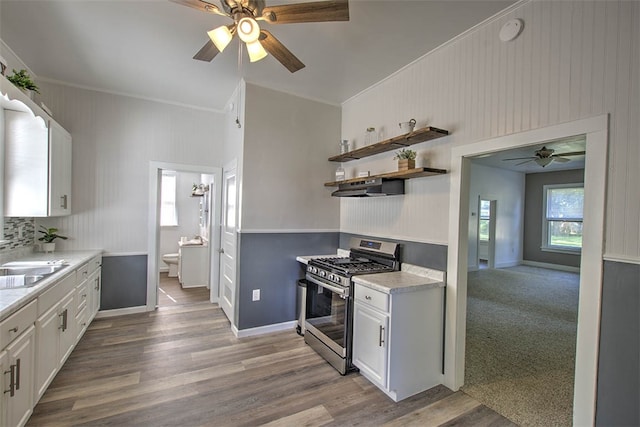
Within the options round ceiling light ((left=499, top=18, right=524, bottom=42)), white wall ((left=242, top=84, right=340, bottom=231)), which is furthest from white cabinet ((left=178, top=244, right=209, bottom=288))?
round ceiling light ((left=499, top=18, right=524, bottom=42))

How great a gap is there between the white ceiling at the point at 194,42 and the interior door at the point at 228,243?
49.0 inches

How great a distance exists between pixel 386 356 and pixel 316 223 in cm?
193

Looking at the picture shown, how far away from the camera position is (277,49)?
206cm

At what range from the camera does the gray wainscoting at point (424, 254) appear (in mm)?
2542

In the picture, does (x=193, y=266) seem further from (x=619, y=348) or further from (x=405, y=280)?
(x=619, y=348)

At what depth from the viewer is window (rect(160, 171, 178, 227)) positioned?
262 inches

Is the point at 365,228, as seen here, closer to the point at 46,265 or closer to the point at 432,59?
the point at 432,59

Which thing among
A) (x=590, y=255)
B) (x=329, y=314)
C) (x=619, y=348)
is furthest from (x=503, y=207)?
(x=619, y=348)

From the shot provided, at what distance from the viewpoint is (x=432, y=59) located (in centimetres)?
268

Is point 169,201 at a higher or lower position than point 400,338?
higher

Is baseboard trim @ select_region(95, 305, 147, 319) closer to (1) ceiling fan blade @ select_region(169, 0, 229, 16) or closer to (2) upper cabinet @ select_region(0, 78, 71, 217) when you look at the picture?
(2) upper cabinet @ select_region(0, 78, 71, 217)

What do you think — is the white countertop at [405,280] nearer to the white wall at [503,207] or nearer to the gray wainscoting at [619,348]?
the gray wainscoting at [619,348]

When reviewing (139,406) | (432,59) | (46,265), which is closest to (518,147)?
(432,59)

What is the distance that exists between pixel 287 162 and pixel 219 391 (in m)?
2.46
